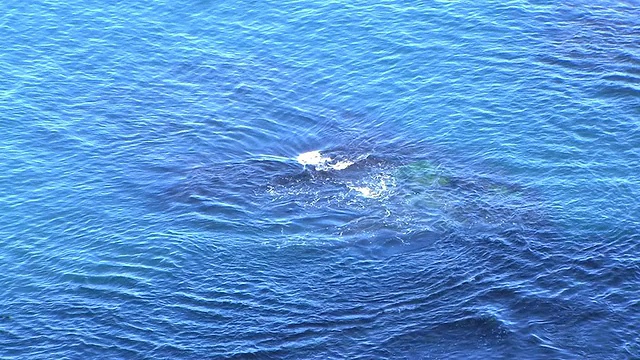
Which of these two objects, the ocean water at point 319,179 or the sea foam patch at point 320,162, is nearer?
the ocean water at point 319,179

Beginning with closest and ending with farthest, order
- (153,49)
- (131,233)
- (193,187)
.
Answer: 1. (131,233)
2. (193,187)
3. (153,49)

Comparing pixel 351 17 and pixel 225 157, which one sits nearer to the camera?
pixel 225 157

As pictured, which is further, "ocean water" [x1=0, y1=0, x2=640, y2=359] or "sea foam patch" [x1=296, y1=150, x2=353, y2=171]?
"sea foam patch" [x1=296, y1=150, x2=353, y2=171]

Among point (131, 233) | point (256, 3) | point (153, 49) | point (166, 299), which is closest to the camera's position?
point (166, 299)

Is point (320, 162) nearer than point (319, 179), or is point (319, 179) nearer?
point (319, 179)

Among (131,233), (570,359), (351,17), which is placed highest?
(351,17)

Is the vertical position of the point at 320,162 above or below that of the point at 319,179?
above

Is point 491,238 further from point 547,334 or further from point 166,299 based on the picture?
point 166,299

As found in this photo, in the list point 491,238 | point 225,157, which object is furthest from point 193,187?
point 491,238
